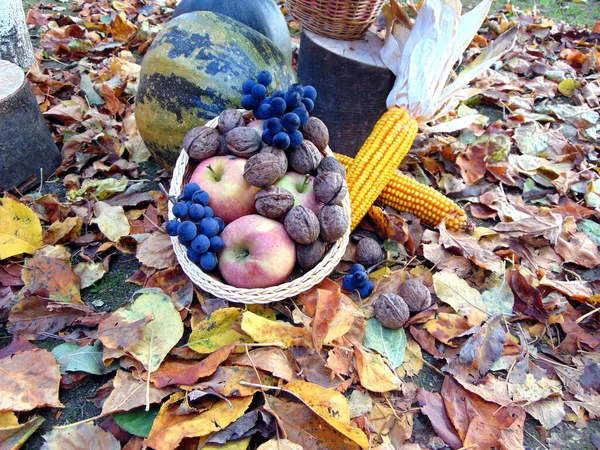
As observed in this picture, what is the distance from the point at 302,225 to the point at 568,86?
9.72ft

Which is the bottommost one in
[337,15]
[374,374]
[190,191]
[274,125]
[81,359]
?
[81,359]

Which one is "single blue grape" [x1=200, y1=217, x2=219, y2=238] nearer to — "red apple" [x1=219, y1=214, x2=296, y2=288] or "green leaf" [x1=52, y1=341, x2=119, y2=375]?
"red apple" [x1=219, y1=214, x2=296, y2=288]

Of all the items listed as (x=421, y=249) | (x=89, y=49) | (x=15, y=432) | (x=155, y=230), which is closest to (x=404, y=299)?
(x=421, y=249)

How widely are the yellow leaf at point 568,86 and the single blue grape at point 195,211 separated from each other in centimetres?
321

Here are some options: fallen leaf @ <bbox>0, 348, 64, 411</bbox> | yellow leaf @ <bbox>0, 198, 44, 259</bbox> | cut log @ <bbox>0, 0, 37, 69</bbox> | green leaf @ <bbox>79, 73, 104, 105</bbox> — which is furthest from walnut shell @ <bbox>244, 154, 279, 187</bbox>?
cut log @ <bbox>0, 0, 37, 69</bbox>

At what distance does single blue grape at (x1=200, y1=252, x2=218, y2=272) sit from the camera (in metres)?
1.55

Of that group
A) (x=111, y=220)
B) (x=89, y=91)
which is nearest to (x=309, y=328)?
(x=111, y=220)

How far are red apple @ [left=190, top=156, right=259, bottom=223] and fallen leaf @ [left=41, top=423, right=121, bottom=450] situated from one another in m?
0.82

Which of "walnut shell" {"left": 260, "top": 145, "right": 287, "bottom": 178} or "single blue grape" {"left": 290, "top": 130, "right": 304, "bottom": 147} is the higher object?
"single blue grape" {"left": 290, "top": 130, "right": 304, "bottom": 147}

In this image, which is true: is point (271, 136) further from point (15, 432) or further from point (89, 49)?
point (89, 49)

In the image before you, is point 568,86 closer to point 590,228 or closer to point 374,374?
point 590,228

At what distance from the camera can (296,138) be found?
170 centimetres

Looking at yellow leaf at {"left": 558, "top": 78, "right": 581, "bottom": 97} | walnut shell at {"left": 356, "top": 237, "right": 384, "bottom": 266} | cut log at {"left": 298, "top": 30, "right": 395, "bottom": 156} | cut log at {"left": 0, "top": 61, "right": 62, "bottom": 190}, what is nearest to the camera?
walnut shell at {"left": 356, "top": 237, "right": 384, "bottom": 266}

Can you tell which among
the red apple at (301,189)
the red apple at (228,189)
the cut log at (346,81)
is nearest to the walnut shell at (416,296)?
the red apple at (301,189)
